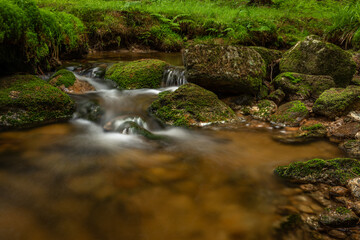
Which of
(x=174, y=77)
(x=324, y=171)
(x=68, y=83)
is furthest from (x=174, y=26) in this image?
(x=324, y=171)

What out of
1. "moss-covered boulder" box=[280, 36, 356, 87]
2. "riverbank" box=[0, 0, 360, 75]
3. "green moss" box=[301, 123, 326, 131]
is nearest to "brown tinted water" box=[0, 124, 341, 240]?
"green moss" box=[301, 123, 326, 131]

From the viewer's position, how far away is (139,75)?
5.88m

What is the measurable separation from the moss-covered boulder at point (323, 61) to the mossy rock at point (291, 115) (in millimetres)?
1729

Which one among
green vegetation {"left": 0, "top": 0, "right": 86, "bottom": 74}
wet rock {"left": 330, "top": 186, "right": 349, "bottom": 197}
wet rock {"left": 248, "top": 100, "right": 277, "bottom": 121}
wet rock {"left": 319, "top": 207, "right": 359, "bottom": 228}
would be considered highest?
green vegetation {"left": 0, "top": 0, "right": 86, "bottom": 74}

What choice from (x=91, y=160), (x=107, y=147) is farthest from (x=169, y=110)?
(x=91, y=160)

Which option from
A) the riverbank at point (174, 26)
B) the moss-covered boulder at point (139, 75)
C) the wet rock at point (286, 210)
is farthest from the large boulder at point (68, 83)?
the wet rock at point (286, 210)

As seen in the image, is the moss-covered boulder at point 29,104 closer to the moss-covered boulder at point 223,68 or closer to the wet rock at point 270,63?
the moss-covered boulder at point 223,68

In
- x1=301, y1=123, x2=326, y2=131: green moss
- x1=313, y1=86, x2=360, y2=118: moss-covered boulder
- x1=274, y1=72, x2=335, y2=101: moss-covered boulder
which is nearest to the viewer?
x1=301, y1=123, x2=326, y2=131: green moss

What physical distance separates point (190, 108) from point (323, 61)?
3.62 m

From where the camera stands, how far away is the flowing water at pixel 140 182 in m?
1.78

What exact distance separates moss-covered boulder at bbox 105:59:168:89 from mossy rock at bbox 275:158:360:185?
4124 mm

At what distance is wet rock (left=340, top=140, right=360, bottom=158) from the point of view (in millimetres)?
2984

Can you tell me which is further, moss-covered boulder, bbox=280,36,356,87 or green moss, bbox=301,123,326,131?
moss-covered boulder, bbox=280,36,356,87

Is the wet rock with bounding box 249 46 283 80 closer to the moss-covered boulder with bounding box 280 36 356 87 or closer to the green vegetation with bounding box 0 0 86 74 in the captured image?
the moss-covered boulder with bounding box 280 36 356 87
